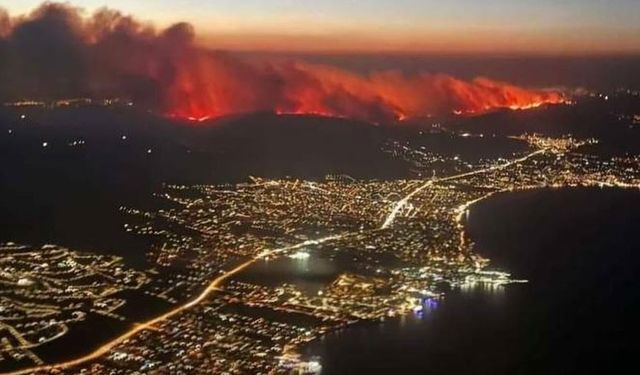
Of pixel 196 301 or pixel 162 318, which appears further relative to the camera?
pixel 196 301

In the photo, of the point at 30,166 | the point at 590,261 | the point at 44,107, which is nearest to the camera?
the point at 590,261

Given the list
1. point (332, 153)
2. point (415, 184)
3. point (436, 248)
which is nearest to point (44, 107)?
point (332, 153)

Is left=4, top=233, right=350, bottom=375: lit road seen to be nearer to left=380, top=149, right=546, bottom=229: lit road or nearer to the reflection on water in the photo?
the reflection on water

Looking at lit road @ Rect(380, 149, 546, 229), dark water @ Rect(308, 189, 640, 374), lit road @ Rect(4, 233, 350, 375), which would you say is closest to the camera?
lit road @ Rect(4, 233, 350, 375)

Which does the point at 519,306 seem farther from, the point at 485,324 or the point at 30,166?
the point at 30,166

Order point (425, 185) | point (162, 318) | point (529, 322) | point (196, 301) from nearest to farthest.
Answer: point (162, 318), point (529, 322), point (196, 301), point (425, 185)

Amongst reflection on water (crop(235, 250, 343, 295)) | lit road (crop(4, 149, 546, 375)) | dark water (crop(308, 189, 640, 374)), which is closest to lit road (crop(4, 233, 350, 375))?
lit road (crop(4, 149, 546, 375))

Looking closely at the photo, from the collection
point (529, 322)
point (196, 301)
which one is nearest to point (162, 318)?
point (196, 301)

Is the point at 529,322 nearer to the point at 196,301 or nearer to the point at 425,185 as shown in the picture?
the point at 196,301
